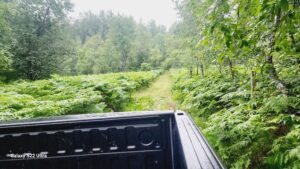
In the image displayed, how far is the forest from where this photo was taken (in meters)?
2.71

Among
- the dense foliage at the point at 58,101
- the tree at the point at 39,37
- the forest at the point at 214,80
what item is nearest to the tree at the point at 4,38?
the forest at the point at 214,80

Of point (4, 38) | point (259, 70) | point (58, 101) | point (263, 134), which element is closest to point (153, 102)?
point (58, 101)

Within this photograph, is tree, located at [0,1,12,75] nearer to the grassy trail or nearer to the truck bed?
the grassy trail

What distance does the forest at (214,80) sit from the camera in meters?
2.71

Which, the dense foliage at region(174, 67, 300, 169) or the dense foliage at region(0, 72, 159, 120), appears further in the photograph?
the dense foliage at region(0, 72, 159, 120)

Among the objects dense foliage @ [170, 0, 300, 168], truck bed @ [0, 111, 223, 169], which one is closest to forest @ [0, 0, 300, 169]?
dense foliage @ [170, 0, 300, 168]

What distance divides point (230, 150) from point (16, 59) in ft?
81.7

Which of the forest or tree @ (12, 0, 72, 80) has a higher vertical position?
tree @ (12, 0, 72, 80)

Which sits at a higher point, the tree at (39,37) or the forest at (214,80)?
the tree at (39,37)


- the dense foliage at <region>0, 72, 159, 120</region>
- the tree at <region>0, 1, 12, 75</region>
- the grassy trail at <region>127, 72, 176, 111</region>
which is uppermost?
the tree at <region>0, 1, 12, 75</region>

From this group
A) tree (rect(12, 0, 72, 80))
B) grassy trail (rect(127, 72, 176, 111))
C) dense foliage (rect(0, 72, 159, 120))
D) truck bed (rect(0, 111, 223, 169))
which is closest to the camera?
truck bed (rect(0, 111, 223, 169))

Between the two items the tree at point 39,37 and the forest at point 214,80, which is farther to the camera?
the tree at point 39,37

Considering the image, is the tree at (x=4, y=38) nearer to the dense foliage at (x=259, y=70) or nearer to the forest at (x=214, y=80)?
the forest at (x=214, y=80)

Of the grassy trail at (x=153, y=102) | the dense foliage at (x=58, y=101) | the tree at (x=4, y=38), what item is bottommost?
the grassy trail at (x=153, y=102)
